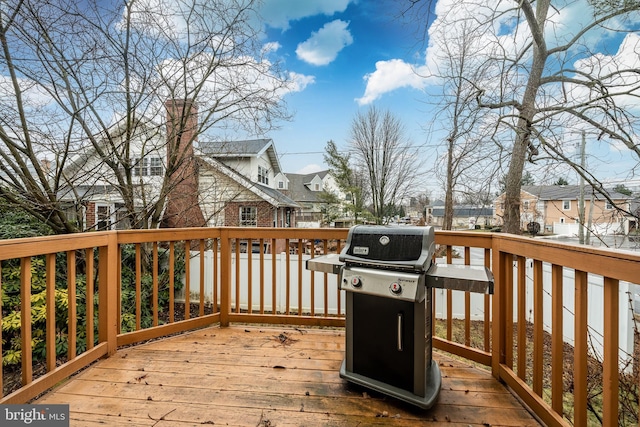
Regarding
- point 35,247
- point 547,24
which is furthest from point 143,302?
point 547,24

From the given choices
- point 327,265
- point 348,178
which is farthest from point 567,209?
point 348,178

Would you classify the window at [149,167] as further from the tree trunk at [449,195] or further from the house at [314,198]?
the house at [314,198]

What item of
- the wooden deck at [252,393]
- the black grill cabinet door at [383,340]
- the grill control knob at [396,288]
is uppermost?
the grill control knob at [396,288]

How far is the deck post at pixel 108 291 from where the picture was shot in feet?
6.82

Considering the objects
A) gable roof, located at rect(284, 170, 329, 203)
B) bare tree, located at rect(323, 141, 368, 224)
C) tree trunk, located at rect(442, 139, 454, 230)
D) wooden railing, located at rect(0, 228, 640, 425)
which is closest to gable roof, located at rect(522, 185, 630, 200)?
tree trunk, located at rect(442, 139, 454, 230)

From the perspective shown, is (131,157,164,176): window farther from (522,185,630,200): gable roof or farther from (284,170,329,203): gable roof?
(284,170,329,203): gable roof

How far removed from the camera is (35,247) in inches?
62.9

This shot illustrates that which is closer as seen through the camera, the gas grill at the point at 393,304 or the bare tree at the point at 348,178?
the gas grill at the point at 393,304

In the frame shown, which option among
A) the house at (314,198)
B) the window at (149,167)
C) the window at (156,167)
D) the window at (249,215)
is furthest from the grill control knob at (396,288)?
the house at (314,198)

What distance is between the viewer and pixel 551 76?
4.32 metres

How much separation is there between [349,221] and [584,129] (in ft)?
33.3

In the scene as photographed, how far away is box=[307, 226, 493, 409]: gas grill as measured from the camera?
1467 mm

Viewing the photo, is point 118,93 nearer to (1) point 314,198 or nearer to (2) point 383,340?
(2) point 383,340

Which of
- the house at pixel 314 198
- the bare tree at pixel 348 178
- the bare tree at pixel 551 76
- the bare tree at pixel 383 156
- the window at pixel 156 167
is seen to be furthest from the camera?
the house at pixel 314 198
